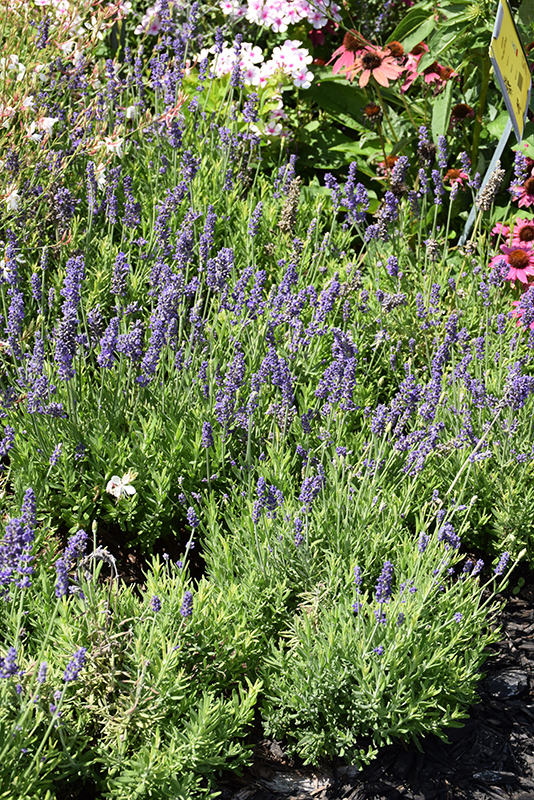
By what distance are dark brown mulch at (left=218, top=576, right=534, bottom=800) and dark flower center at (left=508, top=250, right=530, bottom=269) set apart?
186cm

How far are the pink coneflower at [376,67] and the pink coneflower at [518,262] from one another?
100 cm

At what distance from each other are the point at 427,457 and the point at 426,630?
1.96ft

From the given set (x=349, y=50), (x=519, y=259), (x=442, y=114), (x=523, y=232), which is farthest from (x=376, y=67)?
(x=519, y=259)

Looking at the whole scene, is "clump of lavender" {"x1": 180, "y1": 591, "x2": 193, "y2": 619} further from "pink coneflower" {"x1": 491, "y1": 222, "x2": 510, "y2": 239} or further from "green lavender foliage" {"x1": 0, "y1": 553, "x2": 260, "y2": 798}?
"pink coneflower" {"x1": 491, "y1": 222, "x2": 510, "y2": 239}

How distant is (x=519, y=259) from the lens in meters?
3.51

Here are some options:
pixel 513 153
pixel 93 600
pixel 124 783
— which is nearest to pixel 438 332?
pixel 513 153

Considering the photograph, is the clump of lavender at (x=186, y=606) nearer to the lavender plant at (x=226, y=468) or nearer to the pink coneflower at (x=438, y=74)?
the lavender plant at (x=226, y=468)

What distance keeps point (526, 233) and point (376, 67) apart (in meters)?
1.09

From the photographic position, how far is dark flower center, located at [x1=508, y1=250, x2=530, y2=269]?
138 inches

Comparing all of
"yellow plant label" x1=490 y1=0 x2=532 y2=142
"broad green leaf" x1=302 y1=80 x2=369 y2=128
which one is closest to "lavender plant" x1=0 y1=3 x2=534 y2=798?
"yellow plant label" x1=490 y1=0 x2=532 y2=142

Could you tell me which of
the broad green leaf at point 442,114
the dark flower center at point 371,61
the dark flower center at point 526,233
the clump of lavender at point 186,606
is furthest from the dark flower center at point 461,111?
the clump of lavender at point 186,606

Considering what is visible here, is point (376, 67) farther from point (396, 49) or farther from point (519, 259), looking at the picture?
point (519, 259)

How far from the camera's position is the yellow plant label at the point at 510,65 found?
2.81 m

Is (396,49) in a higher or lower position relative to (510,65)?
lower
